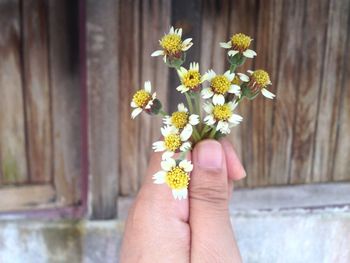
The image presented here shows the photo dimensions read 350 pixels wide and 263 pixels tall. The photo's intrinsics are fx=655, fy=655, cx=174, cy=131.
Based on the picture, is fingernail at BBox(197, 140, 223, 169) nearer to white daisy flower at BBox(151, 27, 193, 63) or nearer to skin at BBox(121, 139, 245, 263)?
skin at BBox(121, 139, 245, 263)

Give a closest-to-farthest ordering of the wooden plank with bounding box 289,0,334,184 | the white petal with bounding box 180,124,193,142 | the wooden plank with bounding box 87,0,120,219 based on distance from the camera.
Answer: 1. the white petal with bounding box 180,124,193,142
2. the wooden plank with bounding box 87,0,120,219
3. the wooden plank with bounding box 289,0,334,184

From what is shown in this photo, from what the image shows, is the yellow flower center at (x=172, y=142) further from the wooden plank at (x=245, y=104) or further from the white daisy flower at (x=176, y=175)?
the wooden plank at (x=245, y=104)

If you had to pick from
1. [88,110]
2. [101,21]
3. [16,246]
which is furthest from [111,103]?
[16,246]

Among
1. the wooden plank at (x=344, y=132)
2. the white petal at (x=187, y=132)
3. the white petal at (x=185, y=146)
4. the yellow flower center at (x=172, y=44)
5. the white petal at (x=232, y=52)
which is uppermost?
the yellow flower center at (x=172, y=44)

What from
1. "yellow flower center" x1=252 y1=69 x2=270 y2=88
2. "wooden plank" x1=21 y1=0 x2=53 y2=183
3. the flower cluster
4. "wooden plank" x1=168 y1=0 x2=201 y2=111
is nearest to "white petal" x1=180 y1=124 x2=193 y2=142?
the flower cluster

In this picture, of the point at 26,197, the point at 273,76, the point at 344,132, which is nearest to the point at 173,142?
the point at 273,76

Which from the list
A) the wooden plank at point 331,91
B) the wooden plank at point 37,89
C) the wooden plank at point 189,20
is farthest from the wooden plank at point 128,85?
the wooden plank at point 331,91

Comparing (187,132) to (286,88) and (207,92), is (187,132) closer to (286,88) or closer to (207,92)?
(207,92)
